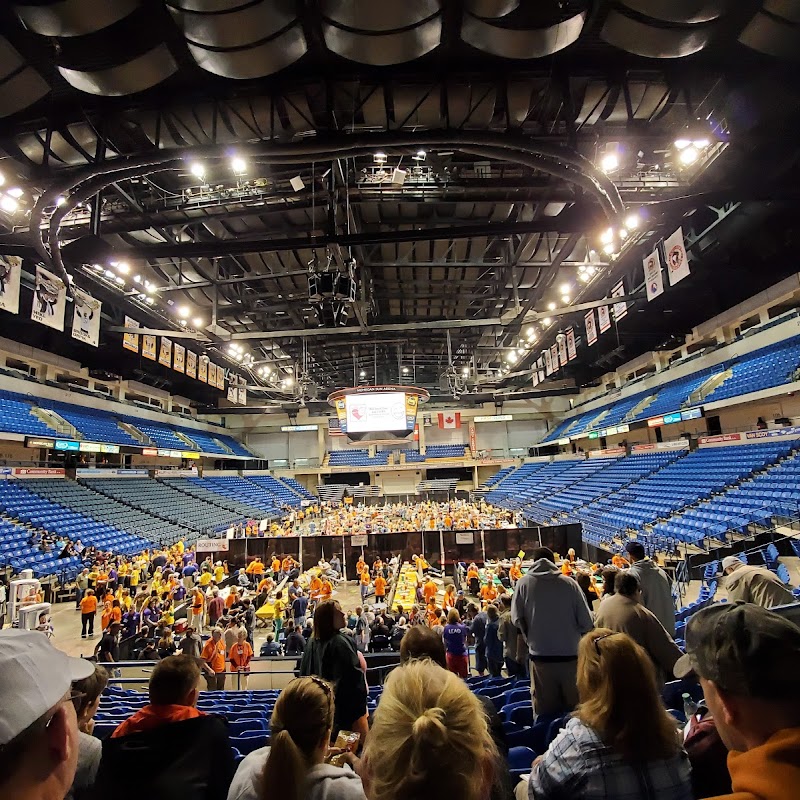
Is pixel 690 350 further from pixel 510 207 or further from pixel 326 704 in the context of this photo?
pixel 326 704

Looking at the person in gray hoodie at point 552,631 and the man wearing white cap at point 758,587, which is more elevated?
the man wearing white cap at point 758,587

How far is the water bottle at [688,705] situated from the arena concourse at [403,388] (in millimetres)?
54

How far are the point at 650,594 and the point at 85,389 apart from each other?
93.1 ft

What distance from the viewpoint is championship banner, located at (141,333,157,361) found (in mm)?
17281

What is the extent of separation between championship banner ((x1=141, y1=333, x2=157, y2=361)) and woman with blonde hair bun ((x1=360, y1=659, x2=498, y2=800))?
1900cm

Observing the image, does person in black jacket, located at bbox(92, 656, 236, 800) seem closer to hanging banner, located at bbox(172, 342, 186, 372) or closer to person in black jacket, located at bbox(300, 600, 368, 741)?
person in black jacket, located at bbox(300, 600, 368, 741)

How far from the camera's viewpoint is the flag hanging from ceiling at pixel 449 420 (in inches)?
1428

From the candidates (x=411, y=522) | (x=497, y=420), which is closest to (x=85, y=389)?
(x=411, y=522)

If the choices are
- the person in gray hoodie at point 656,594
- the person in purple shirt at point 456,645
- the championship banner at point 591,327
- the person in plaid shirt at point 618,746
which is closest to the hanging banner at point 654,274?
the championship banner at point 591,327

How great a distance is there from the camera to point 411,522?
21.4m

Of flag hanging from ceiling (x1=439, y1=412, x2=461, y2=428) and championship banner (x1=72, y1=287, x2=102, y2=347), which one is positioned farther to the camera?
flag hanging from ceiling (x1=439, y1=412, x2=461, y2=428)

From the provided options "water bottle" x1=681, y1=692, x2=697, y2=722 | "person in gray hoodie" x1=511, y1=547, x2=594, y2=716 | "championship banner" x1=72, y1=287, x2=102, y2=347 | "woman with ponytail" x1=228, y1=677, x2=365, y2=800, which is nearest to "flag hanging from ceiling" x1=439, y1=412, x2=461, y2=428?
"championship banner" x1=72, y1=287, x2=102, y2=347

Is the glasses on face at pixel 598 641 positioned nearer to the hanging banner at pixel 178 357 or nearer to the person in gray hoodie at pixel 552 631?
the person in gray hoodie at pixel 552 631

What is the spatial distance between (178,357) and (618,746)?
20666 millimetres
